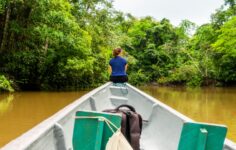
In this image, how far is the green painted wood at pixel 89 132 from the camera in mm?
2408

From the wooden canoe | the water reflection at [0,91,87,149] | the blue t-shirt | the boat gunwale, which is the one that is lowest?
the water reflection at [0,91,87,149]

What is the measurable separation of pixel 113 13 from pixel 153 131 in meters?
17.3

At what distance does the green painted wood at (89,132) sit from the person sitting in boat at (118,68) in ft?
14.8

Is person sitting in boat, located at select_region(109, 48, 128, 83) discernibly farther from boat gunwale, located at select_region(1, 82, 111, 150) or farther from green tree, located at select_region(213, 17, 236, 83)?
green tree, located at select_region(213, 17, 236, 83)

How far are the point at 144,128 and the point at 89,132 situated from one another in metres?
1.97

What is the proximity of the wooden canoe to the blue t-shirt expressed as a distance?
45.2 inches

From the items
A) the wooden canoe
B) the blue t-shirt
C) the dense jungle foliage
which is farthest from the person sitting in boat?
the dense jungle foliage

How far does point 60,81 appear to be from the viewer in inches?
795

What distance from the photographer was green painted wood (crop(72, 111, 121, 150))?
241cm

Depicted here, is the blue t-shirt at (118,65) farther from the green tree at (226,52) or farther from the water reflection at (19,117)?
the green tree at (226,52)

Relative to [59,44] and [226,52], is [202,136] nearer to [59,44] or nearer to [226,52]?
[59,44]

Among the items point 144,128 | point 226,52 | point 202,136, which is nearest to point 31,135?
point 202,136

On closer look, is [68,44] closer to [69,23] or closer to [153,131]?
[69,23]

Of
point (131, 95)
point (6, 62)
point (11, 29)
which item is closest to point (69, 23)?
point (11, 29)
